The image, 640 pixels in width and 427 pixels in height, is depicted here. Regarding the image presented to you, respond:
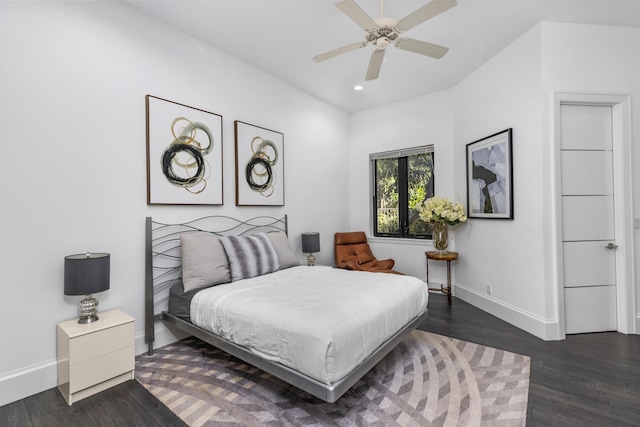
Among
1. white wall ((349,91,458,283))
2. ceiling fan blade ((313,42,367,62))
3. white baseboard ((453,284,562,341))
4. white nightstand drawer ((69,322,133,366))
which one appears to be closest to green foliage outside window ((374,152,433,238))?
white wall ((349,91,458,283))

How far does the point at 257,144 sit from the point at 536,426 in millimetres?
3650

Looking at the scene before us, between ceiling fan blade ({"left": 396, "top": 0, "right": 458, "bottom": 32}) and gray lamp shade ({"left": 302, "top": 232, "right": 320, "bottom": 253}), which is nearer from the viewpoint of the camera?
ceiling fan blade ({"left": 396, "top": 0, "right": 458, "bottom": 32})

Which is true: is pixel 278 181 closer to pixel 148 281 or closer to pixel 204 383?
pixel 148 281

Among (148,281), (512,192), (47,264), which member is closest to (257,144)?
(148,281)

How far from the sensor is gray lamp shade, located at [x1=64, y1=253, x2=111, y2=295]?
2100 mm

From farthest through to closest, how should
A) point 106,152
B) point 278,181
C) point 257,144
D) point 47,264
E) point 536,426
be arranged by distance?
1. point 278,181
2. point 257,144
3. point 106,152
4. point 47,264
5. point 536,426

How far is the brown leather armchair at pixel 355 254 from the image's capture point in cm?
457

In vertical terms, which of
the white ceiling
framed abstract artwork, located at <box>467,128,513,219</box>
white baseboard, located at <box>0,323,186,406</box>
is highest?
the white ceiling

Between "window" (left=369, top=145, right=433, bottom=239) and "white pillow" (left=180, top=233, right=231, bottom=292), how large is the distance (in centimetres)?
325

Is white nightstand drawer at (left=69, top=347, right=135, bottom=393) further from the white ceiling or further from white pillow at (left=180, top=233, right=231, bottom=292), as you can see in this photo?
the white ceiling

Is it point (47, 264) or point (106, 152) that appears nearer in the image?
point (47, 264)

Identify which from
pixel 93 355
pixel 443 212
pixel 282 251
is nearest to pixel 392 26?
pixel 282 251

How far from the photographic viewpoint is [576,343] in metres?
2.82

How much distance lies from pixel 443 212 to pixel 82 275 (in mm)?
3982
